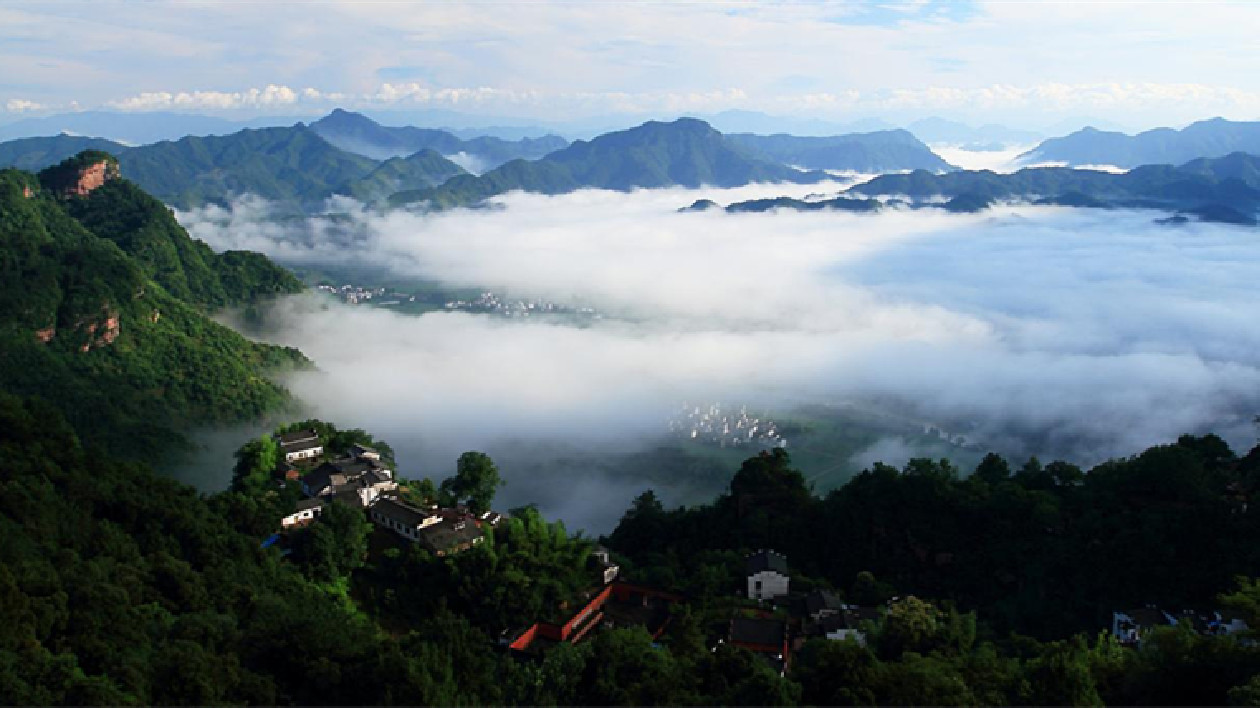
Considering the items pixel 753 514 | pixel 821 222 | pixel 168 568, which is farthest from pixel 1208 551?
pixel 821 222

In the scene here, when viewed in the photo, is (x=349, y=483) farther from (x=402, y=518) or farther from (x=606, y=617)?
(x=606, y=617)

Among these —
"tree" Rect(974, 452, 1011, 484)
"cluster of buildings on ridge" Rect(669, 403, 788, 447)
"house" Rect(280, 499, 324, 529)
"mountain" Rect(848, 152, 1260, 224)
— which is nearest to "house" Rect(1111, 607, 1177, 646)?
"tree" Rect(974, 452, 1011, 484)

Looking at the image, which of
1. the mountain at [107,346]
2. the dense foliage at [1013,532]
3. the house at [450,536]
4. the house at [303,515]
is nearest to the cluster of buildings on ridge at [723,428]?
the dense foliage at [1013,532]

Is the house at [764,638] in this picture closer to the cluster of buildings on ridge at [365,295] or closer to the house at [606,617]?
the house at [606,617]

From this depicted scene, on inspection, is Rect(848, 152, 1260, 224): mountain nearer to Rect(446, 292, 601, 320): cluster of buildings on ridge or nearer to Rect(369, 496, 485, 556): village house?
Rect(446, 292, 601, 320): cluster of buildings on ridge

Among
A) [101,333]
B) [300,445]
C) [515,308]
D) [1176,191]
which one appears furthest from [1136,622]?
[1176,191]

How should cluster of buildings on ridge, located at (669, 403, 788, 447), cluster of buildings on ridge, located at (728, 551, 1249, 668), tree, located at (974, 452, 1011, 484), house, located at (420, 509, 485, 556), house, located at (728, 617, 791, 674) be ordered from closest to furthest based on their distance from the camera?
house, located at (728, 617, 791, 674), cluster of buildings on ridge, located at (728, 551, 1249, 668), house, located at (420, 509, 485, 556), tree, located at (974, 452, 1011, 484), cluster of buildings on ridge, located at (669, 403, 788, 447)
